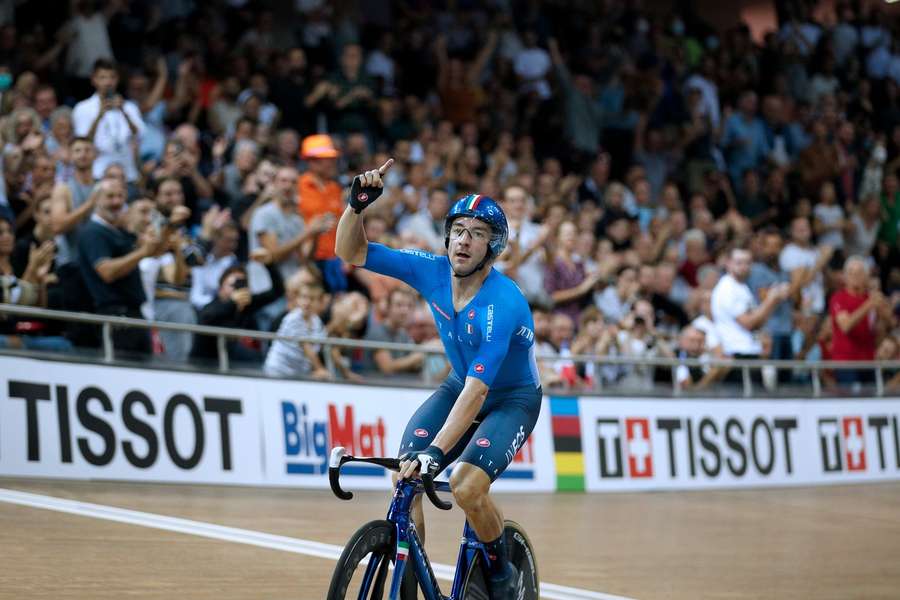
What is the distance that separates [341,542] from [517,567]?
287 centimetres

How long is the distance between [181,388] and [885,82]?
1569 centimetres

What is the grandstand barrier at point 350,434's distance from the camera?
34.2 ft

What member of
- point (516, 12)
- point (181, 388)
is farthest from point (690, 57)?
point (181, 388)

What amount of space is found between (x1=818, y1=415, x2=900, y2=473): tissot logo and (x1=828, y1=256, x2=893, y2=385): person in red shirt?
1.59 ft

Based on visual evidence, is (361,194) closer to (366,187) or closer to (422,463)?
(366,187)

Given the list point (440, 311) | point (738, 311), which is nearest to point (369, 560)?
point (440, 311)

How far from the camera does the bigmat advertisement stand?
10.3m

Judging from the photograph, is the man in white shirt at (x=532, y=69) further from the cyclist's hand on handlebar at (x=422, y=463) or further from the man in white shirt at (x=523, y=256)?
the cyclist's hand on handlebar at (x=422, y=463)

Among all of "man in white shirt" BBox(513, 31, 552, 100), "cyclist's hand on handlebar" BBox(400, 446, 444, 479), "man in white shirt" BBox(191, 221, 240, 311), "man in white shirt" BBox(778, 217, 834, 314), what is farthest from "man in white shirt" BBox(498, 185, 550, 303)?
"cyclist's hand on handlebar" BBox(400, 446, 444, 479)

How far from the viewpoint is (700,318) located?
595 inches

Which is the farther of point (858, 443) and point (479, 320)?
point (858, 443)

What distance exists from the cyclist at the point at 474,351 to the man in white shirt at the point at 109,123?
6.76 m

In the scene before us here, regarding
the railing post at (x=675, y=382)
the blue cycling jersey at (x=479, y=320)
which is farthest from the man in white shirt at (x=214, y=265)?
the blue cycling jersey at (x=479, y=320)

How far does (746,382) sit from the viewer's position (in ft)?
47.4
